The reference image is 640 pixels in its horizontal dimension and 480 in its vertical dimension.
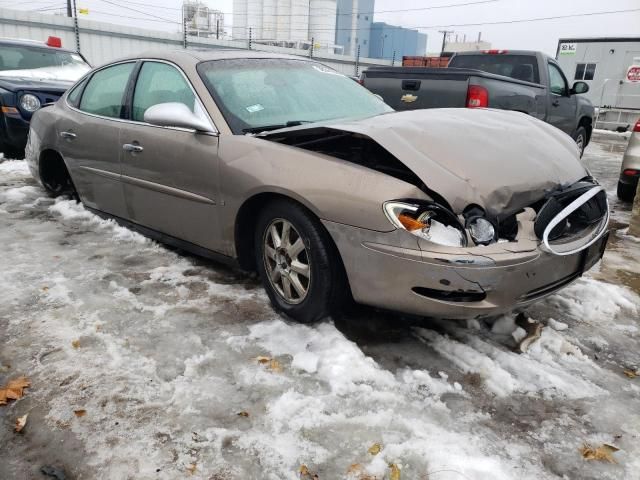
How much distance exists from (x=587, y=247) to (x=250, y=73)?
2.34 meters

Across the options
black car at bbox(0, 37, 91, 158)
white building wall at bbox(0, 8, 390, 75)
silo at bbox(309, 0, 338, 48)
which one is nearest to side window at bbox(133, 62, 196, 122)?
black car at bbox(0, 37, 91, 158)

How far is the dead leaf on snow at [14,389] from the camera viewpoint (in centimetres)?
224

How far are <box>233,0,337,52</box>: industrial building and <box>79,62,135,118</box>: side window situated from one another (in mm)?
45713

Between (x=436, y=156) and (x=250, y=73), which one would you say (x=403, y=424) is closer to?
(x=436, y=156)

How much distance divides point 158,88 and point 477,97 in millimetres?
3757

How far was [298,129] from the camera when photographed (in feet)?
9.25

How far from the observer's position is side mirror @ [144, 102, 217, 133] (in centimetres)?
309

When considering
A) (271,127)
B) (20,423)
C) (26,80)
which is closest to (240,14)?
(26,80)

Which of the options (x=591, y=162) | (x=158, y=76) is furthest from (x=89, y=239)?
(x=591, y=162)

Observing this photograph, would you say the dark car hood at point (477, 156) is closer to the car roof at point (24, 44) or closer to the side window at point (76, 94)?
the side window at point (76, 94)

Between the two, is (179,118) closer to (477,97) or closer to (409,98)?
(477,97)

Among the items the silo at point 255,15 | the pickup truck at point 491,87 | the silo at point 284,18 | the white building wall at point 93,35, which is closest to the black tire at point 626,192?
the pickup truck at point 491,87

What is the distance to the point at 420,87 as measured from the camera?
20.9 ft

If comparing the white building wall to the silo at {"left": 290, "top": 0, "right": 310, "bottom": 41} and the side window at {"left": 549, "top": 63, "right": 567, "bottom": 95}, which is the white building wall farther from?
the silo at {"left": 290, "top": 0, "right": 310, "bottom": 41}
